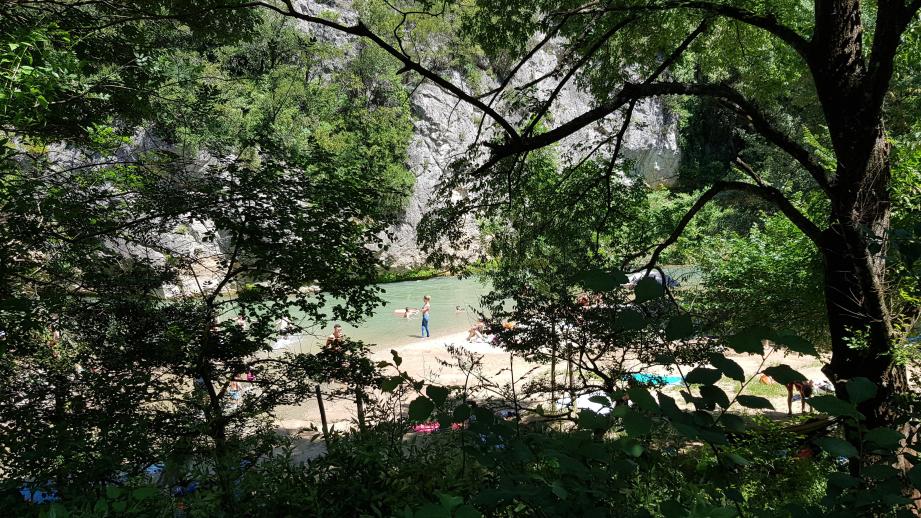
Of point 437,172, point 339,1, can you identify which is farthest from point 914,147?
point 339,1

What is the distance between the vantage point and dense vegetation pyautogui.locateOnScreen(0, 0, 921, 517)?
54.0 inches

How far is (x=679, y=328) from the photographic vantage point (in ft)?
4.06

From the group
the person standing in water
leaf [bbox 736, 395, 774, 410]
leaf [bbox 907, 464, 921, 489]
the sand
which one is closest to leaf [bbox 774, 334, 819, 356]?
leaf [bbox 736, 395, 774, 410]

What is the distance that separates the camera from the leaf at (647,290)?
126 centimetres

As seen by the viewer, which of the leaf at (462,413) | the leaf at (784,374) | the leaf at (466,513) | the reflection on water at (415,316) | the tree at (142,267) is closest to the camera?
the leaf at (466,513)

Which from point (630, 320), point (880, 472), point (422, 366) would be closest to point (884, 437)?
point (880, 472)

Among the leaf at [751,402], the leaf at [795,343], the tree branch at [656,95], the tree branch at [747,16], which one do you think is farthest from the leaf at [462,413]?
the tree branch at [747,16]

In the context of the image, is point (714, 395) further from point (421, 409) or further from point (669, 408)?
point (421, 409)

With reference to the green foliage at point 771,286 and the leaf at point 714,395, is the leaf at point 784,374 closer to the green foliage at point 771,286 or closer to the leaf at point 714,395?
the leaf at point 714,395

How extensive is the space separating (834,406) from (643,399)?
386mm

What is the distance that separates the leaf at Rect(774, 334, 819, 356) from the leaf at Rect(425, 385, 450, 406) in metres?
0.77

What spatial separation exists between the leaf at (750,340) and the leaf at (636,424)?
10.1 inches

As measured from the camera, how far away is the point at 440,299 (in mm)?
23984

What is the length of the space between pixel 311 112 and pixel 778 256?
2605 cm
